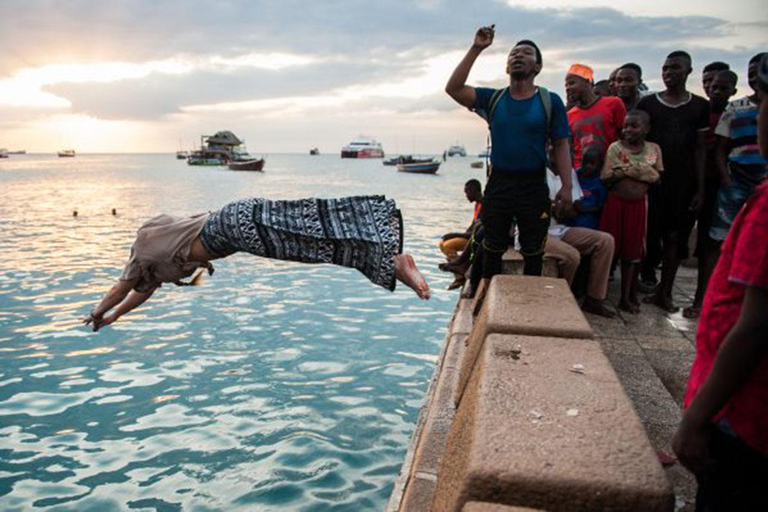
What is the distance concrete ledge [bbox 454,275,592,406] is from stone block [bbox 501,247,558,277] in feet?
4.01

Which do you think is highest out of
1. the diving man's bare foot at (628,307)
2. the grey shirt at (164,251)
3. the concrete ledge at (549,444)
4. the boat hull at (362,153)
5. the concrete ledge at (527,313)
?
the boat hull at (362,153)

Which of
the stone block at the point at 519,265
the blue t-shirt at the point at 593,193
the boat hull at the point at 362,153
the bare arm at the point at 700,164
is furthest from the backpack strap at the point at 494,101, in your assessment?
the boat hull at the point at 362,153

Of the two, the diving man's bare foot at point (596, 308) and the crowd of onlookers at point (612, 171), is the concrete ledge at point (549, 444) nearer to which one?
the crowd of onlookers at point (612, 171)

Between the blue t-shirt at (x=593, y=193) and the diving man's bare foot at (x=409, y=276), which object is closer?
the diving man's bare foot at (x=409, y=276)

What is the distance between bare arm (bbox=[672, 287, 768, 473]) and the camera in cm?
142

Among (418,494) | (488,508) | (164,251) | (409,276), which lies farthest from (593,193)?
(488,508)

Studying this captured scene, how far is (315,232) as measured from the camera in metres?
4.27

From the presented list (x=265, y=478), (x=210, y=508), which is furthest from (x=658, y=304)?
(x=210, y=508)

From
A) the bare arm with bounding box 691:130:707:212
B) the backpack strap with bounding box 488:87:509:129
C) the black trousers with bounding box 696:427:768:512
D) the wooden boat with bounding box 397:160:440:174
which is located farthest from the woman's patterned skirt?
the wooden boat with bounding box 397:160:440:174

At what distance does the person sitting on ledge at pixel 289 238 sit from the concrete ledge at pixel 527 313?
64cm

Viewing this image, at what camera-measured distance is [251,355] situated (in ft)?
29.2

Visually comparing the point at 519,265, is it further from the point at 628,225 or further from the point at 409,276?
the point at 409,276

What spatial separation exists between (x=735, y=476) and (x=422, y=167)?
81560mm

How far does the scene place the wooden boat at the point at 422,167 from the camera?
8038cm
